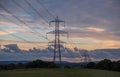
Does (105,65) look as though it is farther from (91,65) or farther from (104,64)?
(91,65)

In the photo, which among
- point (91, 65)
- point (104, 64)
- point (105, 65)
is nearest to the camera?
point (105, 65)

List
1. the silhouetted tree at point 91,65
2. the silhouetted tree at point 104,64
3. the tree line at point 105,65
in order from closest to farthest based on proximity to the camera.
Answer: the tree line at point 105,65
the silhouetted tree at point 104,64
the silhouetted tree at point 91,65

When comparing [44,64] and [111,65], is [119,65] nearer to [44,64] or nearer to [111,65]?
[111,65]

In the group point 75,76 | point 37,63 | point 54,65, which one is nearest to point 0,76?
point 75,76

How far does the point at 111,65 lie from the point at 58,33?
2710 inches

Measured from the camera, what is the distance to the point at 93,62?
138 meters

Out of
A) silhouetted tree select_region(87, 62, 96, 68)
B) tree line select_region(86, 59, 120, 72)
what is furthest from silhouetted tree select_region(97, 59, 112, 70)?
silhouetted tree select_region(87, 62, 96, 68)

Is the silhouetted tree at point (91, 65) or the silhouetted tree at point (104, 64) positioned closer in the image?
the silhouetted tree at point (104, 64)

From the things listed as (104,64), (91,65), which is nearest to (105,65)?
(104,64)

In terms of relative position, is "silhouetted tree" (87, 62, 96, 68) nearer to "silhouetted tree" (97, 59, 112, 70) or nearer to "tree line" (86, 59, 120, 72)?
"tree line" (86, 59, 120, 72)

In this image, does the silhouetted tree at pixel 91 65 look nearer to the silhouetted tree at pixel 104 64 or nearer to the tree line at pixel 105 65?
the tree line at pixel 105 65

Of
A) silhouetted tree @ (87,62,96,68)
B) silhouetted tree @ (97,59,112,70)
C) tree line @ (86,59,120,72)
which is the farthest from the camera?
silhouetted tree @ (87,62,96,68)

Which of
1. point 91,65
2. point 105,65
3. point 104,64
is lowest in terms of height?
point 105,65

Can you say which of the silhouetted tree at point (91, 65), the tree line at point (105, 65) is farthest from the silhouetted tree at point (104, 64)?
the silhouetted tree at point (91, 65)
